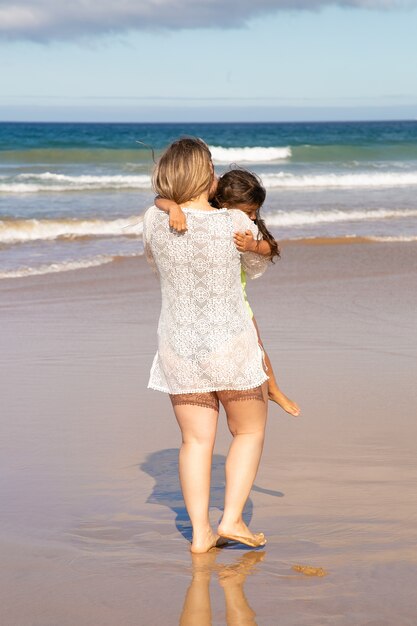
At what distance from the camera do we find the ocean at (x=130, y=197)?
12914 mm

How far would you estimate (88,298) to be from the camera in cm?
903

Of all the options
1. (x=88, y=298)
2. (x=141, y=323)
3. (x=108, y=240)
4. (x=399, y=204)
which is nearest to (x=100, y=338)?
(x=141, y=323)

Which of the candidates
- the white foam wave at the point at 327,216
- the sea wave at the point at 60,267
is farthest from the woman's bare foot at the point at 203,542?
the white foam wave at the point at 327,216

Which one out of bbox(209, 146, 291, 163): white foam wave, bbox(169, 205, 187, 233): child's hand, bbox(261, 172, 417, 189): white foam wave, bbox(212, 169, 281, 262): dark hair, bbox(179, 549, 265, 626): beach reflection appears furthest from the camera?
bbox(209, 146, 291, 163): white foam wave

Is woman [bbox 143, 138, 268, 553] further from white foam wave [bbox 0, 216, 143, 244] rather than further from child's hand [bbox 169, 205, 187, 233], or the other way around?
white foam wave [bbox 0, 216, 143, 244]

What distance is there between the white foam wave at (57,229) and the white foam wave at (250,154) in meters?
24.6

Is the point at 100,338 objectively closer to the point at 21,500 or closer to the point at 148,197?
the point at 21,500

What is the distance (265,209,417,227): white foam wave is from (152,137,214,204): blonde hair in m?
12.2

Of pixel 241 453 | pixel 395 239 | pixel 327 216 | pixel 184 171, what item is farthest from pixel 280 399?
pixel 327 216

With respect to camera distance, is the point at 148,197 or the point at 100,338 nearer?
the point at 100,338

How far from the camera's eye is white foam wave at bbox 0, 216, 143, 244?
13.9 meters

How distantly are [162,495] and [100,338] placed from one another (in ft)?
10.3

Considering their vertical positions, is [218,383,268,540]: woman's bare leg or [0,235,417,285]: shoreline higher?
[218,383,268,540]: woman's bare leg

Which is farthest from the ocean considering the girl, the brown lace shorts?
the brown lace shorts
